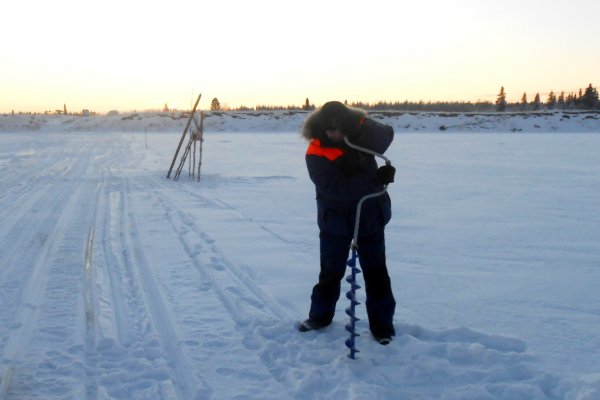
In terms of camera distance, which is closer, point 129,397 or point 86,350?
point 129,397

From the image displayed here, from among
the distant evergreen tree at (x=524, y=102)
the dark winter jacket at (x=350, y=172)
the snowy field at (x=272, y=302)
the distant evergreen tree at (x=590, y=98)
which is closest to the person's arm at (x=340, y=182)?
the dark winter jacket at (x=350, y=172)

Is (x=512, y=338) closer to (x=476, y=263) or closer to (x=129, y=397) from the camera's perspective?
(x=476, y=263)

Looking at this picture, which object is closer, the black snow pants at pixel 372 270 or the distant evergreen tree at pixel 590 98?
the black snow pants at pixel 372 270

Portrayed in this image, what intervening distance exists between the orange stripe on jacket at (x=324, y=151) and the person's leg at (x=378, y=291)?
67 centimetres

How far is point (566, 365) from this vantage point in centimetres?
348

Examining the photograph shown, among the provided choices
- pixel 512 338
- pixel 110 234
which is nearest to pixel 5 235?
pixel 110 234

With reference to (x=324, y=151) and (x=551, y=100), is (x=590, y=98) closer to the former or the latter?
(x=551, y=100)

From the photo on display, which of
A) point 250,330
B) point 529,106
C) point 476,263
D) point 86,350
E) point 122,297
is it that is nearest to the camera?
point 86,350

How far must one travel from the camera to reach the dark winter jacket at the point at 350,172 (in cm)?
364

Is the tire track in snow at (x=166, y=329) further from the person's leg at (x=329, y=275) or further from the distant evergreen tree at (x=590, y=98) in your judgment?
the distant evergreen tree at (x=590, y=98)

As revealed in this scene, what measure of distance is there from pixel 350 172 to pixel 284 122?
52.1 meters

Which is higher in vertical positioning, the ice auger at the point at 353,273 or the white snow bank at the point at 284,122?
the white snow bank at the point at 284,122

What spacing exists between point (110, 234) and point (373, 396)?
5136 millimetres

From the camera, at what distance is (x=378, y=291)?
153 inches
